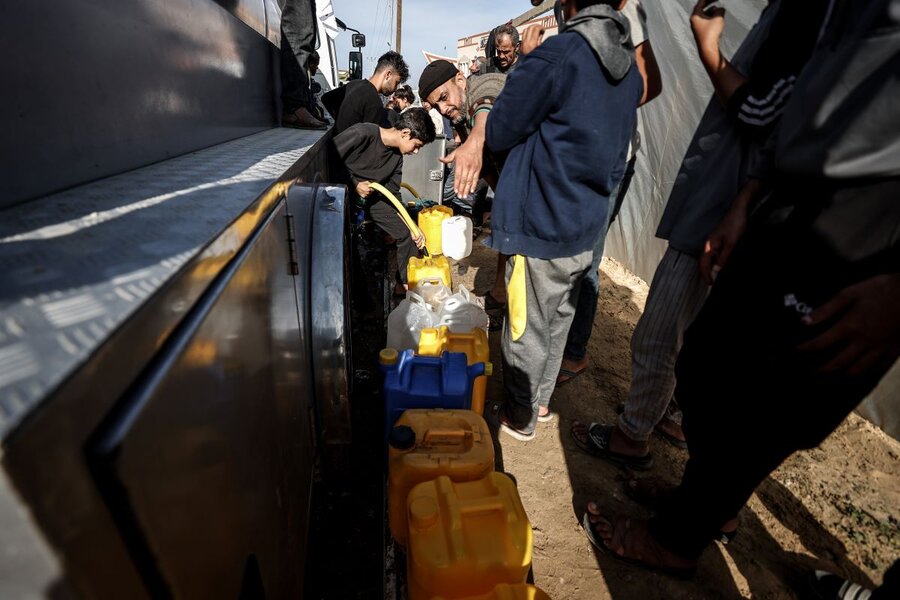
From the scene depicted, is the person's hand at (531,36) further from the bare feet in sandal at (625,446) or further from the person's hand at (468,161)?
the bare feet in sandal at (625,446)

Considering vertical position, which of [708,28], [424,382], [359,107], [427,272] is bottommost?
[424,382]

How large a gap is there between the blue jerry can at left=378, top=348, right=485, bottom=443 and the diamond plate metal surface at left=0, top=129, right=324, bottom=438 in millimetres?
1120

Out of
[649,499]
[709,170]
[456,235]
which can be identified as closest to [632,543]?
[649,499]

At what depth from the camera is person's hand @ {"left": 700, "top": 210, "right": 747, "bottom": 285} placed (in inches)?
56.8

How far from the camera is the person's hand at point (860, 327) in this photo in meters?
0.86

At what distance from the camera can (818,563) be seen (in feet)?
5.86

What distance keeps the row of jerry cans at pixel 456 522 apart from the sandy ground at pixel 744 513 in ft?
2.12

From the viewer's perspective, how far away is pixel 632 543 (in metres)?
1.68

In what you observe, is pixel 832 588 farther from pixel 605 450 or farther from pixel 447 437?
pixel 447 437

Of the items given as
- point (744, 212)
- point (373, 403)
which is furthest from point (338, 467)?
point (744, 212)

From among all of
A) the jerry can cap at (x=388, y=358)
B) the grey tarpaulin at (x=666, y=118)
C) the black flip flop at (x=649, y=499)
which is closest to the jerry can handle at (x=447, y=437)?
the jerry can cap at (x=388, y=358)

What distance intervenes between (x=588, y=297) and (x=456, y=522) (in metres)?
1.87

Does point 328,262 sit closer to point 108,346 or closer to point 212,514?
point 212,514

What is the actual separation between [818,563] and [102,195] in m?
2.79
